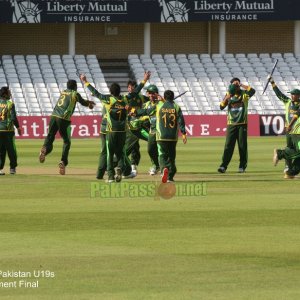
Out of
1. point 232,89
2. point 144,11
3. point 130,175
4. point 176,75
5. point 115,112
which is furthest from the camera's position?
point 144,11

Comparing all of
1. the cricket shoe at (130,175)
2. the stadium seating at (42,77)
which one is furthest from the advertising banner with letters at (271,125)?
the cricket shoe at (130,175)

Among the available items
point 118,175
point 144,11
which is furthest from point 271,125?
point 118,175

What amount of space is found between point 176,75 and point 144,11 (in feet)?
10.4

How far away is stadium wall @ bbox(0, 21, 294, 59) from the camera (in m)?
53.8

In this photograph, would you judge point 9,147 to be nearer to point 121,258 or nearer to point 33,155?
point 33,155

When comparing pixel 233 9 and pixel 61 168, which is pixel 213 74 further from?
pixel 61 168

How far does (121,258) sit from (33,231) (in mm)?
2434

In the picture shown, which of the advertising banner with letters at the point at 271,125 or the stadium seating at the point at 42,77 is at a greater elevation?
the stadium seating at the point at 42,77

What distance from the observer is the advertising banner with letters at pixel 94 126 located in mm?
42344

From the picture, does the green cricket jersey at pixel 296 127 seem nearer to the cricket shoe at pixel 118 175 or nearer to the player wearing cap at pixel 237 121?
the player wearing cap at pixel 237 121

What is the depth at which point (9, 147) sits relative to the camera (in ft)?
78.5

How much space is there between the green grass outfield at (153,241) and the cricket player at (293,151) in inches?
14.3

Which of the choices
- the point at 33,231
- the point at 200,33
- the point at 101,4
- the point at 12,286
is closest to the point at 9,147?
the point at 33,231

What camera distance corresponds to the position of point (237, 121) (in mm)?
24906
